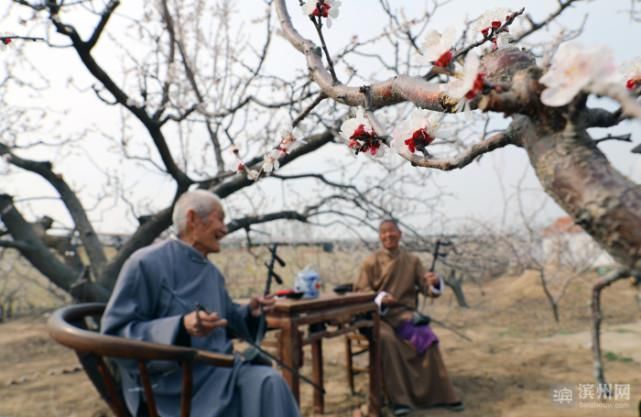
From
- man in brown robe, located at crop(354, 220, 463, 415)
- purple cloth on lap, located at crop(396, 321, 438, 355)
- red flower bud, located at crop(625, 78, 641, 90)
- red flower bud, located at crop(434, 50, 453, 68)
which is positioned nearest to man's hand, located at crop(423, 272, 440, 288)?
man in brown robe, located at crop(354, 220, 463, 415)

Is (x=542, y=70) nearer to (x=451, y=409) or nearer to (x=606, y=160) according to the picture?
(x=606, y=160)

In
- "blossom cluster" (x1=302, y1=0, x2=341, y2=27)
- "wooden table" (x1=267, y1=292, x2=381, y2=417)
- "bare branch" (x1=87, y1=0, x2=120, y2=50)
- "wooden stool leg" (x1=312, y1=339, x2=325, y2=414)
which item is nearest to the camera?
"blossom cluster" (x1=302, y1=0, x2=341, y2=27)

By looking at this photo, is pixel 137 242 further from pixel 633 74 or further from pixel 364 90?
pixel 633 74

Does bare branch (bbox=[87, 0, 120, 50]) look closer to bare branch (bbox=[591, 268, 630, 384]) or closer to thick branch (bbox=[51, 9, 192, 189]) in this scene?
thick branch (bbox=[51, 9, 192, 189])

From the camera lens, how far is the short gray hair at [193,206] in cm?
264

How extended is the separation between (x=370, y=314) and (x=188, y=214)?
222 centimetres

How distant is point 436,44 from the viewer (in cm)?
77

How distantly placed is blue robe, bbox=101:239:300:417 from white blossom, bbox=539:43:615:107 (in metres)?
1.88

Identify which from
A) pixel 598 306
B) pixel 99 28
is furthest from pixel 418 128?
pixel 99 28

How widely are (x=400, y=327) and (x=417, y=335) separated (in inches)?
7.2

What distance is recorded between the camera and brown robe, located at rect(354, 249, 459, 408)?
4281mm

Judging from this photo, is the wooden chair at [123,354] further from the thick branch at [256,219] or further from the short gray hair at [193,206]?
the thick branch at [256,219]

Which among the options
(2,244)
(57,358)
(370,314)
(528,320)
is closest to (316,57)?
(370,314)

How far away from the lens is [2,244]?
3992mm
